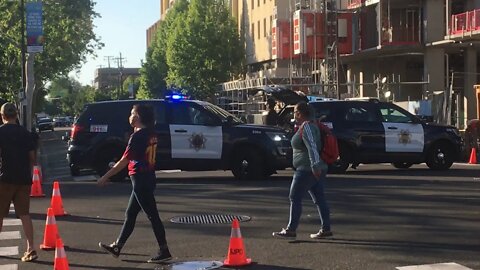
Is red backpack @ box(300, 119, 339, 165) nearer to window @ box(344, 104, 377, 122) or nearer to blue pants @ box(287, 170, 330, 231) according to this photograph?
blue pants @ box(287, 170, 330, 231)

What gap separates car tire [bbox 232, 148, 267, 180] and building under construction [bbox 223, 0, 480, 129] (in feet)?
62.2

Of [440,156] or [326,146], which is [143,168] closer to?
[326,146]

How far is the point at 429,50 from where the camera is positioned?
42906 millimetres

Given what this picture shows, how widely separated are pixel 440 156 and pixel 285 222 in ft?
29.6

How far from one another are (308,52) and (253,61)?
17.1 metres

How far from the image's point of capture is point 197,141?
1694 centimetres

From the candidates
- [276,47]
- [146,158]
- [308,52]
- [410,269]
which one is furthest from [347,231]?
[276,47]

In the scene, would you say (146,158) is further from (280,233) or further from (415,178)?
(415,178)

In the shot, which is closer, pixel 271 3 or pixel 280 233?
pixel 280 233

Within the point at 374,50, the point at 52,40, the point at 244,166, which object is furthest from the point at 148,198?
the point at 52,40

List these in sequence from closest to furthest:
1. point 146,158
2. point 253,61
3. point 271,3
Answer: point 146,158
point 271,3
point 253,61

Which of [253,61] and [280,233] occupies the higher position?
[253,61]

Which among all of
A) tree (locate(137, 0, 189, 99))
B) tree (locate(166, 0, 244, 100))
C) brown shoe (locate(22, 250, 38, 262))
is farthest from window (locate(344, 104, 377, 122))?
tree (locate(137, 0, 189, 99))

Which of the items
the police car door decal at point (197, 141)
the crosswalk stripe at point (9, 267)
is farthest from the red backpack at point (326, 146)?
the police car door decal at point (197, 141)
